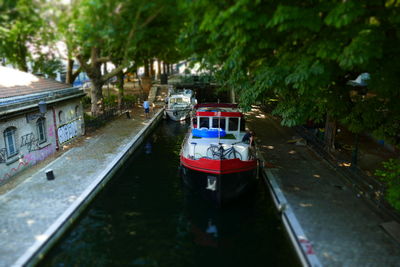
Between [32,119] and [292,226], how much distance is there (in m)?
14.1

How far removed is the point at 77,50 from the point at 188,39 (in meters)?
11.0

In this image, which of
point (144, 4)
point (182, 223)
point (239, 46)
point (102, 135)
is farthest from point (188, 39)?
point (102, 135)

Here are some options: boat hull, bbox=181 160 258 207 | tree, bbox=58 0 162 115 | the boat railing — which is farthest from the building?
the boat railing

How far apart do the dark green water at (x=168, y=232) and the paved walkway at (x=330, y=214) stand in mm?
1029

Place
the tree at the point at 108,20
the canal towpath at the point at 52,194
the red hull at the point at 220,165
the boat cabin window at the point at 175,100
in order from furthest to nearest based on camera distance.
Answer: the boat cabin window at the point at 175,100, the tree at the point at 108,20, the red hull at the point at 220,165, the canal towpath at the point at 52,194

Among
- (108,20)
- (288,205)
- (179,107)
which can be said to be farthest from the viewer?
(179,107)

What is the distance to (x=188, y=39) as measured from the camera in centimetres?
1156

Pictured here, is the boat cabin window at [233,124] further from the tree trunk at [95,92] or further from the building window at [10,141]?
the tree trunk at [95,92]

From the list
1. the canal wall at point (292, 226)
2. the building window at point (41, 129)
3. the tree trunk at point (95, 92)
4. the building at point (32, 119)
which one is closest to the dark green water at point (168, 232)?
the canal wall at point (292, 226)

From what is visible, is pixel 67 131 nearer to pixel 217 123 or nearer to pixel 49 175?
pixel 49 175

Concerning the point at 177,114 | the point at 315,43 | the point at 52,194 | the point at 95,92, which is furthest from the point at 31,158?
the point at 177,114

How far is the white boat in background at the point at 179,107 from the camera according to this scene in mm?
31250

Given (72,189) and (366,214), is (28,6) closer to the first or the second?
(72,189)

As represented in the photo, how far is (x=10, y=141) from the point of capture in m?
14.7
